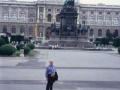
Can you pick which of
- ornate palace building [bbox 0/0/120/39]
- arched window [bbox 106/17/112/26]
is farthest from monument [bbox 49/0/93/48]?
arched window [bbox 106/17/112/26]

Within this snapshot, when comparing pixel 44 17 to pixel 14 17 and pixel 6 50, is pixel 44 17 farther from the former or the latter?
pixel 6 50

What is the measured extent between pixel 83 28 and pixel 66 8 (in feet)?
17.7

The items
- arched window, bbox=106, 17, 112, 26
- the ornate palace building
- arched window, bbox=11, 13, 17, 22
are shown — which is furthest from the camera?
arched window, bbox=106, 17, 112, 26

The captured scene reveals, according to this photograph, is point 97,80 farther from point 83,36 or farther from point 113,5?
point 113,5

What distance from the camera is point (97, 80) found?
18078mm

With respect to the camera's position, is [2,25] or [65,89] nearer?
[65,89]

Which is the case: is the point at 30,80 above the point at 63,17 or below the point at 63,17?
below

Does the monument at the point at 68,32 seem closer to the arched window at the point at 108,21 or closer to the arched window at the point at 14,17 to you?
the arched window at the point at 14,17

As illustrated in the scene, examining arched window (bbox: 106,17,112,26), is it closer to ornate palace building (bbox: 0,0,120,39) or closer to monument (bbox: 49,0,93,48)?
ornate palace building (bbox: 0,0,120,39)

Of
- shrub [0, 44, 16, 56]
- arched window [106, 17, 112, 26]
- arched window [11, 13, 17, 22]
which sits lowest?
shrub [0, 44, 16, 56]

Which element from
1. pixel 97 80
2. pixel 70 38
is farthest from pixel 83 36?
pixel 97 80

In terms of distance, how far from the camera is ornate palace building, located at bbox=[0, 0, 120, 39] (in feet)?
419

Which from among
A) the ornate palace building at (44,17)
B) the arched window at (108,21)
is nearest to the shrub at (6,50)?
the ornate palace building at (44,17)

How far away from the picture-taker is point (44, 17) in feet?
423
